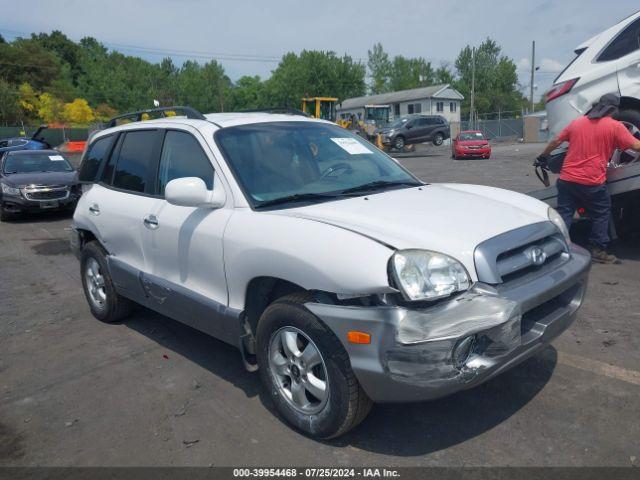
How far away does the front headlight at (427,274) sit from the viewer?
252cm

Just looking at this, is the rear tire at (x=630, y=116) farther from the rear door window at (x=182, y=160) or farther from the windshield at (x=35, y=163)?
the windshield at (x=35, y=163)

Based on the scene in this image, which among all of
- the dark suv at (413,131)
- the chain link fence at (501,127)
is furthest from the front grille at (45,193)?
the chain link fence at (501,127)

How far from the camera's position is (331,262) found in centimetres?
267

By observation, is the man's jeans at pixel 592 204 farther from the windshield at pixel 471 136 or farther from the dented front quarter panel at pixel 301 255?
the windshield at pixel 471 136

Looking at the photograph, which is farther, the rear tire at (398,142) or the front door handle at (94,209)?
the rear tire at (398,142)

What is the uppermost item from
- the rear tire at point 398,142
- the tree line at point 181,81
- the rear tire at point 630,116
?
the tree line at point 181,81

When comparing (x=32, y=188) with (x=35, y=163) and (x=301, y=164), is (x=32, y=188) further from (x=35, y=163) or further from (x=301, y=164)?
(x=301, y=164)

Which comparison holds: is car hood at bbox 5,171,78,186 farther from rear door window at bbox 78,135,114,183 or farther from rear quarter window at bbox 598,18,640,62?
rear quarter window at bbox 598,18,640,62

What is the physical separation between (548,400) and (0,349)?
438 cm

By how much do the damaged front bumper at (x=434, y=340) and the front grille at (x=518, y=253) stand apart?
8cm

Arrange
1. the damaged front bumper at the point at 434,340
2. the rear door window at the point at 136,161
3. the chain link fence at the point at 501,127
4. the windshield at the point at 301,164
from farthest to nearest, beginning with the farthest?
the chain link fence at the point at 501,127 < the rear door window at the point at 136,161 < the windshield at the point at 301,164 < the damaged front bumper at the point at 434,340

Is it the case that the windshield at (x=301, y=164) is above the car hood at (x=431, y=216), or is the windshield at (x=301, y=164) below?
above

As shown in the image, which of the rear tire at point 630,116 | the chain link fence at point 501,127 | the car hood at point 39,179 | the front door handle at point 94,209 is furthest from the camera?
the chain link fence at point 501,127

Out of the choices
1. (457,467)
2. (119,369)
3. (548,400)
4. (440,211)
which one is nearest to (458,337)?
(457,467)
